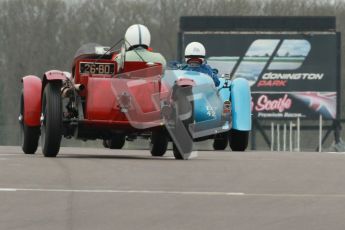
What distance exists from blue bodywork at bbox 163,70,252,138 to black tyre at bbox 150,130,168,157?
2.90 m

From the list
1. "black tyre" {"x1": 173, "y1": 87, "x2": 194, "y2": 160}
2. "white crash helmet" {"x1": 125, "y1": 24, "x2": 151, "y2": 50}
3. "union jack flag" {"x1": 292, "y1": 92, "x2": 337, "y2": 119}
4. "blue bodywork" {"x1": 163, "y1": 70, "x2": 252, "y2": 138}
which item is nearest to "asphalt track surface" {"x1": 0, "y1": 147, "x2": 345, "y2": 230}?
"black tyre" {"x1": 173, "y1": 87, "x2": 194, "y2": 160}

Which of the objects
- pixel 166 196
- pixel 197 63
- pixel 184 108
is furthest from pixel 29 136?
pixel 166 196

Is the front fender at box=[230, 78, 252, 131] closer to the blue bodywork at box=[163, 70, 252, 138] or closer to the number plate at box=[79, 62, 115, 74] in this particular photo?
the blue bodywork at box=[163, 70, 252, 138]

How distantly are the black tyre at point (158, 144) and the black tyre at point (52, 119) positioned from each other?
6.14 feet

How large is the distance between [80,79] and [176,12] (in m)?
68.5

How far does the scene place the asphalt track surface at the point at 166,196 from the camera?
29.0ft

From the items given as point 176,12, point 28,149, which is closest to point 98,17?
point 176,12

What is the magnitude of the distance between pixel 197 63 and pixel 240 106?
6.58 feet

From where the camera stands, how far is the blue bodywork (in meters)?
21.3

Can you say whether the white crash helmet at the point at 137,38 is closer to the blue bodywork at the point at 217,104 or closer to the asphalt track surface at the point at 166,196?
the blue bodywork at the point at 217,104

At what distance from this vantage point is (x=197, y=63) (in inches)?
936

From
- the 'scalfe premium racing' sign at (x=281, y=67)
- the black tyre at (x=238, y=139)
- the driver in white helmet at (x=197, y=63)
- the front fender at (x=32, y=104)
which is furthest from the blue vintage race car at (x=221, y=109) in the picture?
the 'scalfe premium racing' sign at (x=281, y=67)

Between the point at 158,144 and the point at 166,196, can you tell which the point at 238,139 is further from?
the point at 166,196

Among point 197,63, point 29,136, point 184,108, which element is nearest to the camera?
point 184,108
